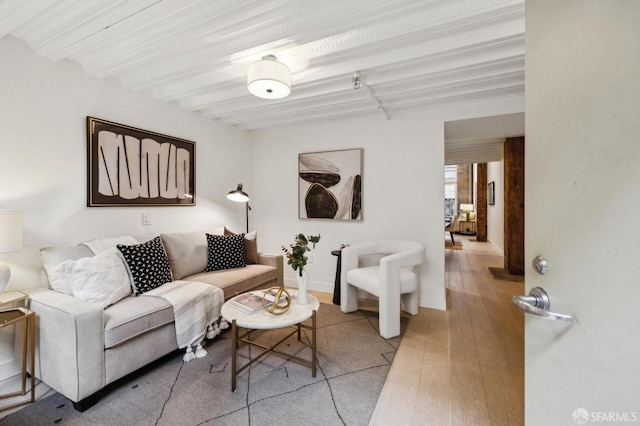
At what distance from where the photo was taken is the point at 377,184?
3.54 m

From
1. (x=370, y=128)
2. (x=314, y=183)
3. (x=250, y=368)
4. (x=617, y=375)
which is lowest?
(x=250, y=368)

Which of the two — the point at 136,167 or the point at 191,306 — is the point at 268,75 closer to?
the point at 136,167

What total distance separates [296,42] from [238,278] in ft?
6.89

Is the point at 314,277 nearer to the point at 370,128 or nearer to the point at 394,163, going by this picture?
the point at 394,163

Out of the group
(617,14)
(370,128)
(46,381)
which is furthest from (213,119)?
(617,14)

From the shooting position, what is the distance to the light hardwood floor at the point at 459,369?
5.17ft

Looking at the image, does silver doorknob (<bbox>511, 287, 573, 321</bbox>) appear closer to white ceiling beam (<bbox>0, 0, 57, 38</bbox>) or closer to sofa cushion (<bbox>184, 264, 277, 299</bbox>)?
sofa cushion (<bbox>184, 264, 277, 299</bbox>)

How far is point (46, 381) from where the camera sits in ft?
5.59

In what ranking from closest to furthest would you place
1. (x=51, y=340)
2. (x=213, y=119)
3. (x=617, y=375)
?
(x=617, y=375) < (x=51, y=340) < (x=213, y=119)

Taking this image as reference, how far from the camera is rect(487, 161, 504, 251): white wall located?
267 inches

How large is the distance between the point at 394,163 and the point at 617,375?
303 cm

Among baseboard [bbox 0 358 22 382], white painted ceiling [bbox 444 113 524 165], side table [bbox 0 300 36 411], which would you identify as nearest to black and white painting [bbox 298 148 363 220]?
white painted ceiling [bbox 444 113 524 165]

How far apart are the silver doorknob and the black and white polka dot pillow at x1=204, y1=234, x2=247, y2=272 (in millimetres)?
2739

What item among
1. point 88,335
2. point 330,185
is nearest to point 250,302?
point 88,335
